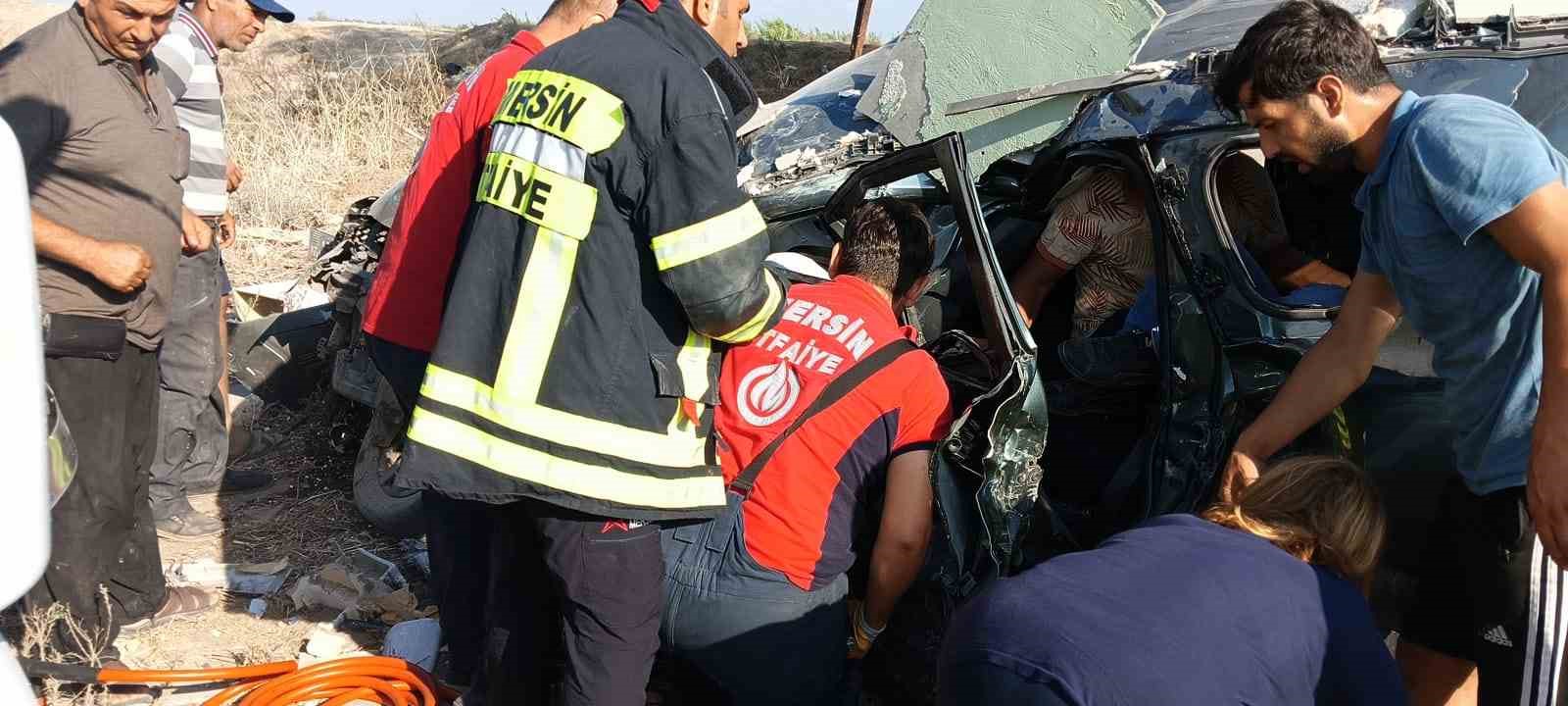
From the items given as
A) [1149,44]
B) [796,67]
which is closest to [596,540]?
[1149,44]

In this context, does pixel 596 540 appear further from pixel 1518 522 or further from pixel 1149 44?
pixel 1149 44

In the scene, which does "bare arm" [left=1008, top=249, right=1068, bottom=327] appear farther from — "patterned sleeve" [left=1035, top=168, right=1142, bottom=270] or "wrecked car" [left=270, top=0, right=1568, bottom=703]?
"wrecked car" [left=270, top=0, right=1568, bottom=703]

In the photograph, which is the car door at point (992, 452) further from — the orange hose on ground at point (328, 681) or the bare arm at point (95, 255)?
the bare arm at point (95, 255)

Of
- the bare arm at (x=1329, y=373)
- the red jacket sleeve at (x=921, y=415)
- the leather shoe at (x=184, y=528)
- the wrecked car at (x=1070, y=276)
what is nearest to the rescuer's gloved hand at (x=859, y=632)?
the wrecked car at (x=1070, y=276)

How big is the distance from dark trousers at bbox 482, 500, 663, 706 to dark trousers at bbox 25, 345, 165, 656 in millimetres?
1470

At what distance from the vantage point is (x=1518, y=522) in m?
2.25

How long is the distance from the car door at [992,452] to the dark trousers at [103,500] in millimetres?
2288

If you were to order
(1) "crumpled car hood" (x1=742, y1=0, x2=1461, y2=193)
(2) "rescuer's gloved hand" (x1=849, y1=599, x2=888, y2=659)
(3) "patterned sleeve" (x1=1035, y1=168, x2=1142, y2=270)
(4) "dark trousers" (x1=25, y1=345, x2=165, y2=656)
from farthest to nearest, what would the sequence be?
(1) "crumpled car hood" (x1=742, y1=0, x2=1461, y2=193)
(3) "patterned sleeve" (x1=1035, y1=168, x2=1142, y2=270)
(4) "dark trousers" (x1=25, y1=345, x2=165, y2=656)
(2) "rescuer's gloved hand" (x1=849, y1=599, x2=888, y2=659)

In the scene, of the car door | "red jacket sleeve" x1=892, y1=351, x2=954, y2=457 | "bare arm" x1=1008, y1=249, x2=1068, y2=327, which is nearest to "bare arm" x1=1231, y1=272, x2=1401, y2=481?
the car door

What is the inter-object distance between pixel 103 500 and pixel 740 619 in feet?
6.38

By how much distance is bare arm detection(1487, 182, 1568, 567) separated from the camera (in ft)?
6.59

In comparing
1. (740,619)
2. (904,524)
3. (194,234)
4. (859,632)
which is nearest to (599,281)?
(740,619)

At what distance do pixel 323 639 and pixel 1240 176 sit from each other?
2.92 metres

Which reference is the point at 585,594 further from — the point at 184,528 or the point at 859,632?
the point at 184,528
